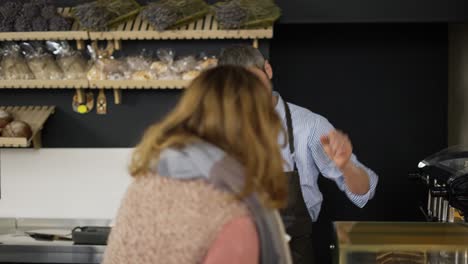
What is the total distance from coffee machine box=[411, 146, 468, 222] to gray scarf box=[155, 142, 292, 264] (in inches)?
51.6

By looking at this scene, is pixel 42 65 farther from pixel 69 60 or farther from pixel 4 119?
pixel 4 119

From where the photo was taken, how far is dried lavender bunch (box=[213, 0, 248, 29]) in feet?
13.0

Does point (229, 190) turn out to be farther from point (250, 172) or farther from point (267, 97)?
point (267, 97)

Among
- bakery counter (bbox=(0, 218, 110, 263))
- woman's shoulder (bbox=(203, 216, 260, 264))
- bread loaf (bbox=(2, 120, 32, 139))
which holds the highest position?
woman's shoulder (bbox=(203, 216, 260, 264))

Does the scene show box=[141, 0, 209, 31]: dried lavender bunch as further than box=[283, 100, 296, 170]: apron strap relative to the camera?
Yes

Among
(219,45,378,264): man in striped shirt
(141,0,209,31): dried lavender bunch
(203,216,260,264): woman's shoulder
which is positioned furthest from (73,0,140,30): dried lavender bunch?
(203,216,260,264): woman's shoulder

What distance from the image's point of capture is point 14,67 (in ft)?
13.7

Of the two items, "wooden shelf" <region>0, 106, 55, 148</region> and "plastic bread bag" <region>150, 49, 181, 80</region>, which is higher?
"plastic bread bag" <region>150, 49, 181, 80</region>

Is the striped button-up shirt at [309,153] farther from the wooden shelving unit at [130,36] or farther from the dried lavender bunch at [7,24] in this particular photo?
the dried lavender bunch at [7,24]

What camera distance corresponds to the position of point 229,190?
1706mm

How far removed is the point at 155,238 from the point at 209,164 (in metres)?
0.20

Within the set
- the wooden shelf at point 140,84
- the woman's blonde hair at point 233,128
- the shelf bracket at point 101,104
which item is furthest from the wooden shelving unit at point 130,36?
the woman's blonde hair at point 233,128

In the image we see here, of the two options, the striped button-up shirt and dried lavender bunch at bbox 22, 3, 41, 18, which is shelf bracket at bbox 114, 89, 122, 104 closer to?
dried lavender bunch at bbox 22, 3, 41, 18

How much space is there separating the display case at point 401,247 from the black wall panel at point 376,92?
225 cm
